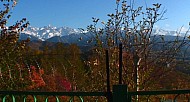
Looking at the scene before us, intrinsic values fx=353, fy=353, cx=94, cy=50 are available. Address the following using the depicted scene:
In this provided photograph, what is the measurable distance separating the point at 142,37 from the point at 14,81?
14.1 feet

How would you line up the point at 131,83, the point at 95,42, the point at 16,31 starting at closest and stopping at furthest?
the point at 131,83
the point at 95,42
the point at 16,31

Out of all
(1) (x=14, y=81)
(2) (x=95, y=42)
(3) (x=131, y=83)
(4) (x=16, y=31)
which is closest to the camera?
(3) (x=131, y=83)

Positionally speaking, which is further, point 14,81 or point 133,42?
point 14,81

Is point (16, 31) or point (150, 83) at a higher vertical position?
point (16, 31)

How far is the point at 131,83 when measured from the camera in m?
7.05

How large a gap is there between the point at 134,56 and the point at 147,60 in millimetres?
→ 280

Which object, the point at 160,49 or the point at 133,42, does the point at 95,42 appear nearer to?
the point at 133,42

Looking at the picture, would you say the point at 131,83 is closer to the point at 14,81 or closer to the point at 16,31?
the point at 14,81

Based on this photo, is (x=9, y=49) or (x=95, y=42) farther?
(x=9, y=49)

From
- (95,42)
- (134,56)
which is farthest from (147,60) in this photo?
(95,42)

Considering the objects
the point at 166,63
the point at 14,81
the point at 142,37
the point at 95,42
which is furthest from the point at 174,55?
the point at 14,81

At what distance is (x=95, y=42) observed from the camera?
25.1 feet

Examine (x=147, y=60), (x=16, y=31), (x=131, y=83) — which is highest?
(x=16, y=31)

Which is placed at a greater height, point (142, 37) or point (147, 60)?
point (142, 37)
